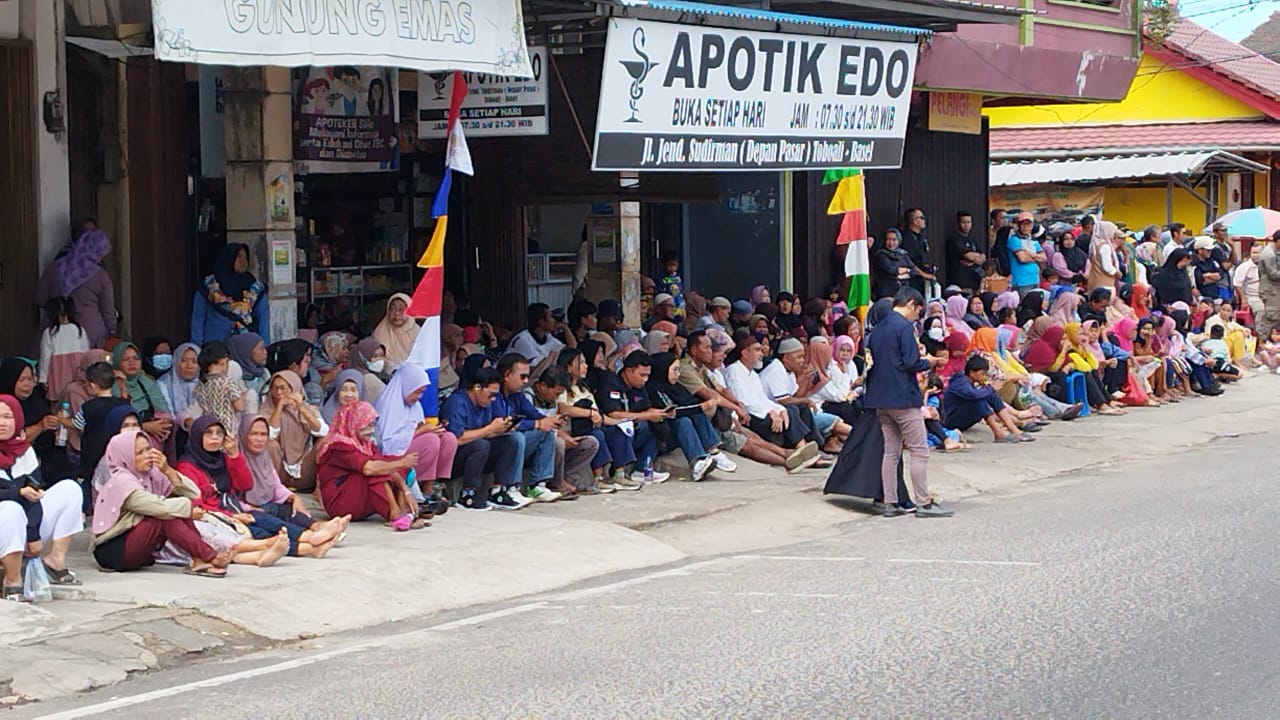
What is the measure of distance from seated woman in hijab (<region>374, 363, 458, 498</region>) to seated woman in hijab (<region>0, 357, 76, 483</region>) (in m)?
2.14

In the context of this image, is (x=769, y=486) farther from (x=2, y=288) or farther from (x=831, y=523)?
(x=2, y=288)

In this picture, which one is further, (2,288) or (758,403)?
(758,403)

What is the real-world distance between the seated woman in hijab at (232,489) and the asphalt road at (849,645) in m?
1.08

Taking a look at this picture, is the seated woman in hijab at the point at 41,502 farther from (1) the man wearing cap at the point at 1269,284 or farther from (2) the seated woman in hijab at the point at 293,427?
(1) the man wearing cap at the point at 1269,284

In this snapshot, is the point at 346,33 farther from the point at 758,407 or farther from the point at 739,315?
the point at 739,315

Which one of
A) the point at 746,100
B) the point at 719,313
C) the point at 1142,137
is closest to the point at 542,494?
the point at 746,100

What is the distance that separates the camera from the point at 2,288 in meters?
13.0

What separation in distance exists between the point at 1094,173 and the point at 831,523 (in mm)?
18357

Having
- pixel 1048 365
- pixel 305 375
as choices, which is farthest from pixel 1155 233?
pixel 305 375

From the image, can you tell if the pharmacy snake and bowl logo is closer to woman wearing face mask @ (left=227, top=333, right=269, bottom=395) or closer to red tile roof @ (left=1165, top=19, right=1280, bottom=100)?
woman wearing face mask @ (left=227, top=333, right=269, bottom=395)

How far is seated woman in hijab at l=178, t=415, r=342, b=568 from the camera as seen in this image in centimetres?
1043

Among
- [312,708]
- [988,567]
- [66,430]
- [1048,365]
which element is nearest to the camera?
[312,708]

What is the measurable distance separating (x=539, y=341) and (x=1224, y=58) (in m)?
26.4

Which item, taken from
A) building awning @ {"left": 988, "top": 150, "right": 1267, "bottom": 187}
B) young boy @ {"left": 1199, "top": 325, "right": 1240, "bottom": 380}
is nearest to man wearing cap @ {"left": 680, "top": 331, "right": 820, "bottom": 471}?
young boy @ {"left": 1199, "top": 325, "right": 1240, "bottom": 380}
